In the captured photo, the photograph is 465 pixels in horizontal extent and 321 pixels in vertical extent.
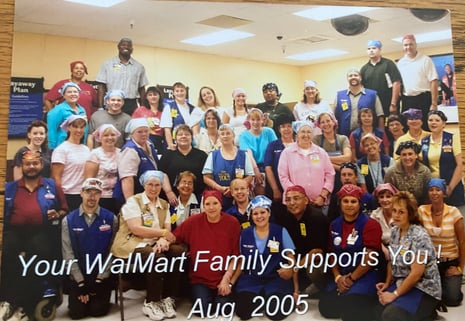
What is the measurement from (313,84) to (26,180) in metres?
1.40

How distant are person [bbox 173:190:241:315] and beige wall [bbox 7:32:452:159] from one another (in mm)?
529

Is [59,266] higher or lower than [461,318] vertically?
higher

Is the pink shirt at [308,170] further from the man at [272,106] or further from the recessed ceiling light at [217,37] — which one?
the recessed ceiling light at [217,37]

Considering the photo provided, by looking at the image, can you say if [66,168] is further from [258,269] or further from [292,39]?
[292,39]

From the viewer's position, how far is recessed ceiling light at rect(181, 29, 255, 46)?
2109mm

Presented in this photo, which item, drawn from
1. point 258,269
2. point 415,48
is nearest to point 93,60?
point 258,269

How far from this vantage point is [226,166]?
207cm

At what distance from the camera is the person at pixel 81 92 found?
1919 mm

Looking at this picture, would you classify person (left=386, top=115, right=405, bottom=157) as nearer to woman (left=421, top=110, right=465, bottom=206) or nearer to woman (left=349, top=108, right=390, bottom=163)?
woman (left=349, top=108, right=390, bottom=163)

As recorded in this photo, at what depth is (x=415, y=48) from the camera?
87.1 inches

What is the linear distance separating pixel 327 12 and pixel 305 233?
1099 mm

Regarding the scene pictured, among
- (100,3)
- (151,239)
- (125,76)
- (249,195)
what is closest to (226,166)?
(249,195)

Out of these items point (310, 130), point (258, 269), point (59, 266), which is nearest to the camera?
point (59, 266)

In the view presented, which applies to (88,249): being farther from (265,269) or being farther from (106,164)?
(265,269)
